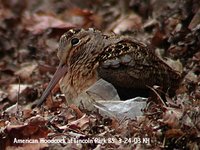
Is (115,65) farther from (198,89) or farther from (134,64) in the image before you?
(198,89)

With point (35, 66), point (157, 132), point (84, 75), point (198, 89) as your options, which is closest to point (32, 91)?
point (35, 66)

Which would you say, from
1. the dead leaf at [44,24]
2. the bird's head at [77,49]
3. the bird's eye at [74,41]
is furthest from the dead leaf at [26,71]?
the bird's eye at [74,41]

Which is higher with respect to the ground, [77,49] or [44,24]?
[44,24]

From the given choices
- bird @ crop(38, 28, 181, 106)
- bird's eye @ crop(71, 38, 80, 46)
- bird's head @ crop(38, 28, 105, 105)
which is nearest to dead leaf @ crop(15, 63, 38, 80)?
bird @ crop(38, 28, 181, 106)

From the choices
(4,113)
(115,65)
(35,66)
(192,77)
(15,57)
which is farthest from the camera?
(15,57)

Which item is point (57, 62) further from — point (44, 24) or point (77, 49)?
point (77, 49)

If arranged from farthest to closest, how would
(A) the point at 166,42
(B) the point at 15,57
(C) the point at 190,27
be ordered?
(B) the point at 15,57 → (A) the point at 166,42 → (C) the point at 190,27

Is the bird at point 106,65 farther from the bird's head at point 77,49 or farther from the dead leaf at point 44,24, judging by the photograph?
the dead leaf at point 44,24

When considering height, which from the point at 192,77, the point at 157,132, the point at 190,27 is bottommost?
the point at 157,132

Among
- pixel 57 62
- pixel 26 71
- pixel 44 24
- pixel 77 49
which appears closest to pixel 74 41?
pixel 77 49
